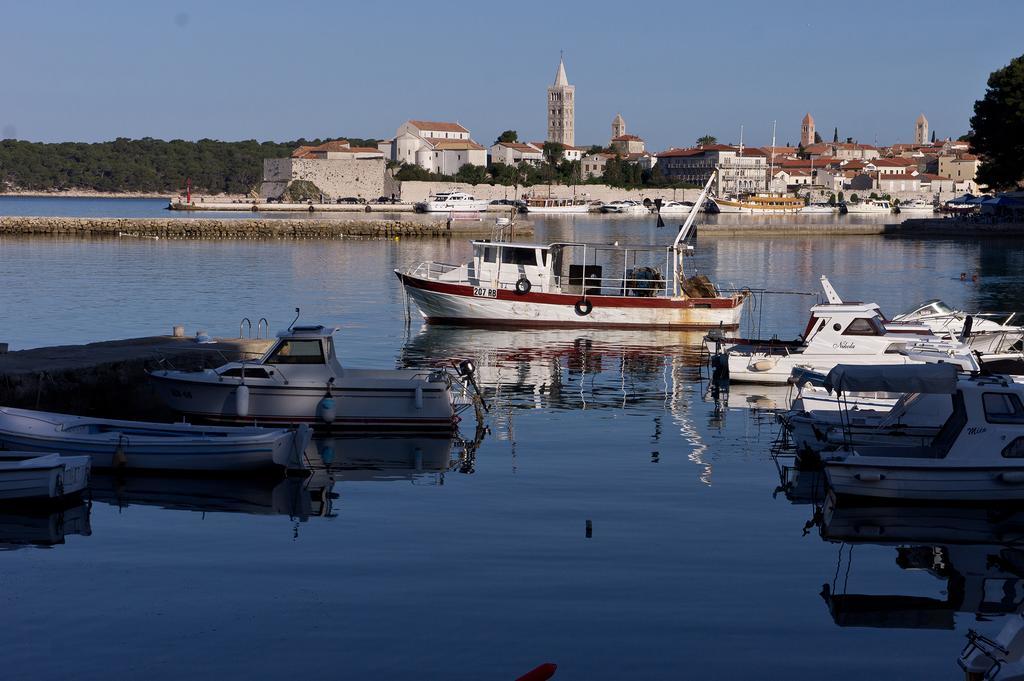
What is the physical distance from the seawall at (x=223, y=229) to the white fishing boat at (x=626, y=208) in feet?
195

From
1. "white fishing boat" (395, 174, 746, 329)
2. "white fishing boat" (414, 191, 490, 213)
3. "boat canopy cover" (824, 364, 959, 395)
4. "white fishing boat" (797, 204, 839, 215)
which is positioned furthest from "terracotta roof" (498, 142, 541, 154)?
"boat canopy cover" (824, 364, 959, 395)

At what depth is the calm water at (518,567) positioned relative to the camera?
30.4 feet

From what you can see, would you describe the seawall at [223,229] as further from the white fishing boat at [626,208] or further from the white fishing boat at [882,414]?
the white fishing boat at [882,414]

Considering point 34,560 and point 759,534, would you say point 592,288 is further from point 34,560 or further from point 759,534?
point 34,560

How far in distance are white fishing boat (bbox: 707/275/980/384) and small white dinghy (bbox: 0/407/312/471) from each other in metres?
9.97

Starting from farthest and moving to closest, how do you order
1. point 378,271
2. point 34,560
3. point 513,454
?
point 378,271 < point 513,454 < point 34,560

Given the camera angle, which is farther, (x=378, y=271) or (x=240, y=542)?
(x=378, y=271)

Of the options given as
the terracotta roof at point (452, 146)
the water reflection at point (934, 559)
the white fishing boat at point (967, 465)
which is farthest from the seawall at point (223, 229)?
the terracotta roof at point (452, 146)

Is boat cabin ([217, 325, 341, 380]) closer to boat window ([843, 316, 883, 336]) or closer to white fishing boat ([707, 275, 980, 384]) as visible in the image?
white fishing boat ([707, 275, 980, 384])

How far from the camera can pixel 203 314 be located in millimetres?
34719

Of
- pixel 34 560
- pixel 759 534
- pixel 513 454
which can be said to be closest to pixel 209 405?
pixel 513 454

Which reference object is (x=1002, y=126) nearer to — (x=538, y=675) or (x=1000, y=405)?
(x=1000, y=405)

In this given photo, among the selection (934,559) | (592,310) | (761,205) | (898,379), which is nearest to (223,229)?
(592,310)

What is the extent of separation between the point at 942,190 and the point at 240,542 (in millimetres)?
181098
